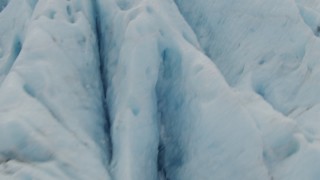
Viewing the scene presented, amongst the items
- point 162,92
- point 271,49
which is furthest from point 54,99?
point 271,49

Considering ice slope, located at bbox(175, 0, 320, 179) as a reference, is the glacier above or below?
above

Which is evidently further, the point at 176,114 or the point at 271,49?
the point at 271,49

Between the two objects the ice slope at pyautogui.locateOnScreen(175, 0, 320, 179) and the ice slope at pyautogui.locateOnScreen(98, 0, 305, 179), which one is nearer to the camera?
the ice slope at pyautogui.locateOnScreen(98, 0, 305, 179)

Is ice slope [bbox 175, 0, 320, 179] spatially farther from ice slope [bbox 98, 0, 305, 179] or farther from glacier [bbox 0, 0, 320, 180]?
ice slope [bbox 98, 0, 305, 179]

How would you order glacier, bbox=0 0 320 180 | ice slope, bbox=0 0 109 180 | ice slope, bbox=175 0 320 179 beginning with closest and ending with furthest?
ice slope, bbox=0 0 109 180
glacier, bbox=0 0 320 180
ice slope, bbox=175 0 320 179

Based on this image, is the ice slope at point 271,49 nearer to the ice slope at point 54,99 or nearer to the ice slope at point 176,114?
the ice slope at point 176,114

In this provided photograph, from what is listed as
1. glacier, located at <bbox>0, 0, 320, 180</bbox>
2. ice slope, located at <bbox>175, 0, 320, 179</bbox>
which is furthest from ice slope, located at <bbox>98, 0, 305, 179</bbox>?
ice slope, located at <bbox>175, 0, 320, 179</bbox>

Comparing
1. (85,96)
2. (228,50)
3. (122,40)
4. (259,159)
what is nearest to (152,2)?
(122,40)

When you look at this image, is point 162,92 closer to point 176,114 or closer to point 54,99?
point 176,114
